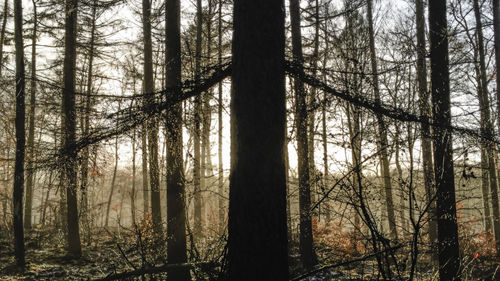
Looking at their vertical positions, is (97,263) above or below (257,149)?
below

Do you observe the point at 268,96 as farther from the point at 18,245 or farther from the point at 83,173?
the point at 18,245

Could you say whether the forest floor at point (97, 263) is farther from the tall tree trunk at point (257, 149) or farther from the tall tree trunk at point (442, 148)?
the tall tree trunk at point (257, 149)

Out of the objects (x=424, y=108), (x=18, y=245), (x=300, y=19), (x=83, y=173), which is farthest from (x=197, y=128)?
(x=18, y=245)

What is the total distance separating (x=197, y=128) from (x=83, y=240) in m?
12.6

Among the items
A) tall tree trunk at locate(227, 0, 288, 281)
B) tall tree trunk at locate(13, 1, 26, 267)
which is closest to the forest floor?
tall tree trunk at locate(13, 1, 26, 267)

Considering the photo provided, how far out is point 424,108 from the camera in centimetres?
423

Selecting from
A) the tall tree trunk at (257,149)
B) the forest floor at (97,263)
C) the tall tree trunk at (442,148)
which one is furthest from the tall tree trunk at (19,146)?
the tall tree trunk at (442,148)

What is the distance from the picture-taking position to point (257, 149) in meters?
2.79

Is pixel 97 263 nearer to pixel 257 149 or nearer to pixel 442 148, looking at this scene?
pixel 257 149

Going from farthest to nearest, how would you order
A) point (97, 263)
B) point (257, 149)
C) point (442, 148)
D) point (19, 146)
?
point (97, 263) < point (19, 146) < point (442, 148) < point (257, 149)

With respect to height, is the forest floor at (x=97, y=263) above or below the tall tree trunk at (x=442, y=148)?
below

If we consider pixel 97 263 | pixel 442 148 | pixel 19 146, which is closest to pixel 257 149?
pixel 442 148

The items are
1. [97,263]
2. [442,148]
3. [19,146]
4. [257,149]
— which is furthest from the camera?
[97,263]

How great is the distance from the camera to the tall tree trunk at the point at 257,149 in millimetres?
2758
